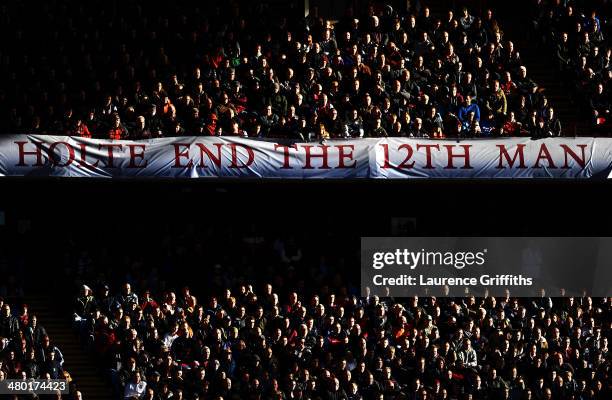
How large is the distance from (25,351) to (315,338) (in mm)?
5429

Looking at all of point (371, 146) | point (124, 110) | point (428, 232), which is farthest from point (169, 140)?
point (428, 232)

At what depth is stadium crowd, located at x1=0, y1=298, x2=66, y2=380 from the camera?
29.2 m

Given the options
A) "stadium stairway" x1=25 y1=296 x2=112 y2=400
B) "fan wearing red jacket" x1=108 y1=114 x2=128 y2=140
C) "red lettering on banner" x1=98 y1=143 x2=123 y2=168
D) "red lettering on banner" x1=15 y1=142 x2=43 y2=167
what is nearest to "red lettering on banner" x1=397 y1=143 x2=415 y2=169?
"fan wearing red jacket" x1=108 y1=114 x2=128 y2=140

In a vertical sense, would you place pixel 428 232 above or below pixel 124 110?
below

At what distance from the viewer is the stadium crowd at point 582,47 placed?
33906 mm

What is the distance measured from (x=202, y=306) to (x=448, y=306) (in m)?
4.88

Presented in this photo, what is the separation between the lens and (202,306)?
31625 mm

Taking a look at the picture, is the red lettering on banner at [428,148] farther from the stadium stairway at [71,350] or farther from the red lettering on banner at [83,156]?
the stadium stairway at [71,350]

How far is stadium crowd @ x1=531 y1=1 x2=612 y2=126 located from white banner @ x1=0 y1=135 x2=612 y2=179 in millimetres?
2128

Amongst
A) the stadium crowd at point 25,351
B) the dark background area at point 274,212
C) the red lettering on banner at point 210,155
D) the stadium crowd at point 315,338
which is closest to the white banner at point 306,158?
the red lettering on banner at point 210,155

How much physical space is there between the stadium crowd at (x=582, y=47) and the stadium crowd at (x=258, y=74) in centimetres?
102

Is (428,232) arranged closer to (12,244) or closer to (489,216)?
(489,216)

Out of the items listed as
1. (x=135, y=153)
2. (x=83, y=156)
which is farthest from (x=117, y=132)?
(x=83, y=156)

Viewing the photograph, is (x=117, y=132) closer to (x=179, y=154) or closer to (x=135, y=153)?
(x=135, y=153)
